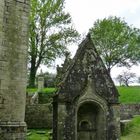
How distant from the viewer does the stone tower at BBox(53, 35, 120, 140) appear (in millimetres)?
13727

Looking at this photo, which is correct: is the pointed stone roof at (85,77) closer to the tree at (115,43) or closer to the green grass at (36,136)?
the green grass at (36,136)

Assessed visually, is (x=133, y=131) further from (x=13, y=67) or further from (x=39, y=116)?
(x=13, y=67)

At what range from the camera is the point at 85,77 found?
47.1ft

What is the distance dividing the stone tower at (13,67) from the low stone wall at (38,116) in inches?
406

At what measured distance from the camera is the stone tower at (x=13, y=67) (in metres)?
13.1

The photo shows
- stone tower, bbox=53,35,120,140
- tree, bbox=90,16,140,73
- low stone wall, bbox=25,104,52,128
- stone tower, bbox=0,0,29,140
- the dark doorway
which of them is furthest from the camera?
tree, bbox=90,16,140,73

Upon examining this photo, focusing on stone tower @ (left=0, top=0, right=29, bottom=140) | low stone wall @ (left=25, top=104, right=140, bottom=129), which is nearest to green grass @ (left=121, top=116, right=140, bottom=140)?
low stone wall @ (left=25, top=104, right=140, bottom=129)

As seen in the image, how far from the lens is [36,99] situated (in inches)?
1119

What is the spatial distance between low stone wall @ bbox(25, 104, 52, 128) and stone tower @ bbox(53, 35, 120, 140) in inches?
360

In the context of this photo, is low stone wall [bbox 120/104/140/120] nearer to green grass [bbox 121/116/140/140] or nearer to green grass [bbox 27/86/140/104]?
green grass [bbox 27/86/140/104]

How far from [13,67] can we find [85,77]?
3.01 m

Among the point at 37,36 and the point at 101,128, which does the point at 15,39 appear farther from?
the point at 37,36

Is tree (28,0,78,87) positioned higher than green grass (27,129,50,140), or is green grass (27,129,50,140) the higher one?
tree (28,0,78,87)

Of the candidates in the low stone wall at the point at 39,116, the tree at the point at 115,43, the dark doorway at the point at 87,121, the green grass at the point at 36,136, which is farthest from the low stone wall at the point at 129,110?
the tree at the point at 115,43
